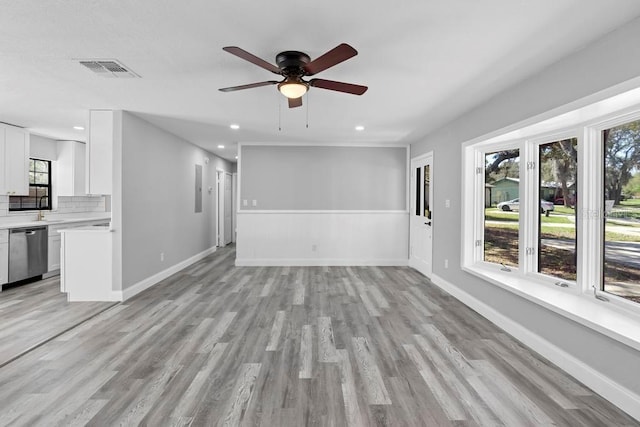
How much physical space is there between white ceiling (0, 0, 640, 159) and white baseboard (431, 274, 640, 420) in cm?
228

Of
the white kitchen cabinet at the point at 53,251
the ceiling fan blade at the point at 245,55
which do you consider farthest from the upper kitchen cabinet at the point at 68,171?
the ceiling fan blade at the point at 245,55

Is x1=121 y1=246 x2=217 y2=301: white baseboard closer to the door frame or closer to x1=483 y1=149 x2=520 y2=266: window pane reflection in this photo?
the door frame

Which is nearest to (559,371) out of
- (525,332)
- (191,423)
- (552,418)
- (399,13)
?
(525,332)

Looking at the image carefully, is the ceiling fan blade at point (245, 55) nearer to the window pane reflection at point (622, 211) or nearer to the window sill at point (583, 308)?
the window pane reflection at point (622, 211)

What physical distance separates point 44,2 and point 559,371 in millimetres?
4234

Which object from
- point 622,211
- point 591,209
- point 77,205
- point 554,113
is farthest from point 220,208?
point 622,211

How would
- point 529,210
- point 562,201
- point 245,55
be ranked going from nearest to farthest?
→ 1. point 245,55
2. point 562,201
3. point 529,210

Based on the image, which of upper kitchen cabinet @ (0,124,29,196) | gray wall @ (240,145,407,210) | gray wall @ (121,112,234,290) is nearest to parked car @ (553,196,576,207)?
gray wall @ (240,145,407,210)

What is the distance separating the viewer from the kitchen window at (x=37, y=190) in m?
5.27

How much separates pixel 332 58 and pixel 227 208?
770 centimetres

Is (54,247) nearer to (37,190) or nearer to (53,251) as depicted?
(53,251)

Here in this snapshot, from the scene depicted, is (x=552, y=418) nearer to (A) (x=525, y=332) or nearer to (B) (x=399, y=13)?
(A) (x=525, y=332)

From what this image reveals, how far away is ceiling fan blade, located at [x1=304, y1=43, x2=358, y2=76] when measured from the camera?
1.96 meters

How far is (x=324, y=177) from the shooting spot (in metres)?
6.37
